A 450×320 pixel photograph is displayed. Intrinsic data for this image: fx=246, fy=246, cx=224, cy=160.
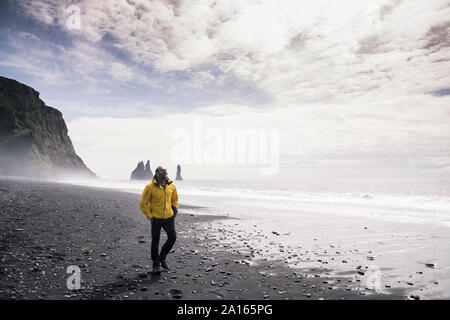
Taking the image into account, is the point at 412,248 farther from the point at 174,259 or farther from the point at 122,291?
the point at 122,291

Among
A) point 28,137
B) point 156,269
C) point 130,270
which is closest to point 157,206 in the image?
point 156,269

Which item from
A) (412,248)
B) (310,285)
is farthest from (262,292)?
(412,248)

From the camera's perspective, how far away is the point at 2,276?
278 inches

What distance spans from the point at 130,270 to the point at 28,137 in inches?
4202

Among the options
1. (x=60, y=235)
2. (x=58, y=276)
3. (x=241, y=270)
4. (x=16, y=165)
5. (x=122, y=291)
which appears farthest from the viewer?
(x=16, y=165)

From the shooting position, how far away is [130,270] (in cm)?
847

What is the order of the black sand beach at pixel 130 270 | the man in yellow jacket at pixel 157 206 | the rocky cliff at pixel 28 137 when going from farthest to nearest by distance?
the rocky cliff at pixel 28 137 → the man in yellow jacket at pixel 157 206 → the black sand beach at pixel 130 270

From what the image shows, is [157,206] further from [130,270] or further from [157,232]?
[130,270]

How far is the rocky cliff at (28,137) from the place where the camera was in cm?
8294

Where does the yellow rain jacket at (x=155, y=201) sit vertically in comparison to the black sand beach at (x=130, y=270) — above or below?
above

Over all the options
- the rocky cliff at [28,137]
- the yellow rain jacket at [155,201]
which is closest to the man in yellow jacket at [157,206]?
the yellow rain jacket at [155,201]

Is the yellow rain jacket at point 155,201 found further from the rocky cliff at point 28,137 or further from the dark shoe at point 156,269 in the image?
the rocky cliff at point 28,137

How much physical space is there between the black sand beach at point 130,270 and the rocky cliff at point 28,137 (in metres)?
89.2
